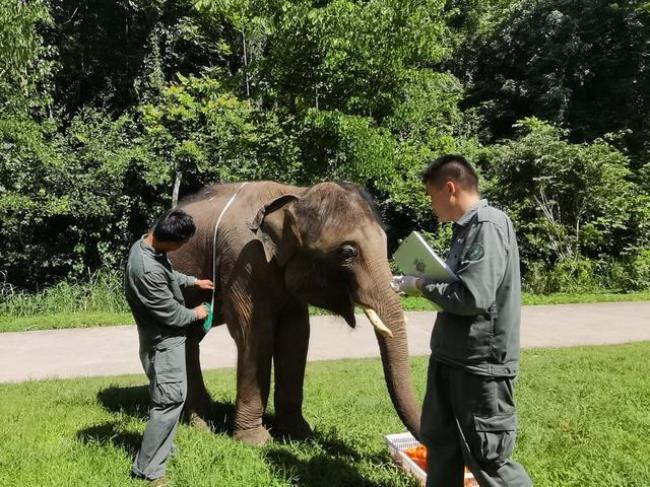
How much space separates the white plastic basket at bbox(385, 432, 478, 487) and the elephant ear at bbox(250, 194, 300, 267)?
1548mm

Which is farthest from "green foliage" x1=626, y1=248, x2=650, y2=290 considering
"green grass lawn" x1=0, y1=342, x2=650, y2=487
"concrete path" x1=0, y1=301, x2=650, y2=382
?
"green grass lawn" x1=0, y1=342, x2=650, y2=487

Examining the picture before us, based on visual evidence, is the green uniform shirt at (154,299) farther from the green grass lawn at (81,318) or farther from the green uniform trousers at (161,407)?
the green grass lawn at (81,318)

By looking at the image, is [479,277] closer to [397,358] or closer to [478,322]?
[478,322]

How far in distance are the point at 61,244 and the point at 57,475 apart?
12371 millimetres

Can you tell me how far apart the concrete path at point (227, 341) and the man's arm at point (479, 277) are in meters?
5.50

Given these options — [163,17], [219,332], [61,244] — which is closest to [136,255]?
[219,332]

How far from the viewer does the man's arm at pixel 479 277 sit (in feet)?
9.36

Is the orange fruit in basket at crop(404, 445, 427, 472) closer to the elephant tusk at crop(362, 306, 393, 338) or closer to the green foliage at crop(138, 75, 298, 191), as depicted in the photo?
the elephant tusk at crop(362, 306, 393, 338)

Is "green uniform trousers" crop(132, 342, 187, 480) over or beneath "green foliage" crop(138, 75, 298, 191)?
beneath

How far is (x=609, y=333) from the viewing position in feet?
34.1

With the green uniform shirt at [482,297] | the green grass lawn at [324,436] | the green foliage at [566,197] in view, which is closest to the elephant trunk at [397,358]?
the green grass lawn at [324,436]

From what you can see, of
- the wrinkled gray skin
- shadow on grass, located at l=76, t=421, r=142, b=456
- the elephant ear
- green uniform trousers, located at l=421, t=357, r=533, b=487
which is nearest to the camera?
green uniform trousers, located at l=421, t=357, r=533, b=487

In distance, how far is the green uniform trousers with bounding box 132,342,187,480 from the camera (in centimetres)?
399

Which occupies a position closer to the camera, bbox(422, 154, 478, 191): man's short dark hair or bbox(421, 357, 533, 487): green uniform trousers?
bbox(421, 357, 533, 487): green uniform trousers
